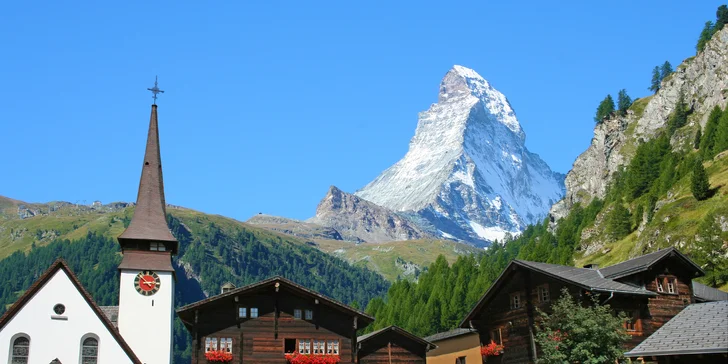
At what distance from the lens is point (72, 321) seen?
5175 centimetres

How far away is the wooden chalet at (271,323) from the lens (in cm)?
5316

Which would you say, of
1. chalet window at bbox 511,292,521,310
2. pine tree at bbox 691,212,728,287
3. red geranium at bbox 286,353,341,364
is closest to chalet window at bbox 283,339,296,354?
red geranium at bbox 286,353,341,364

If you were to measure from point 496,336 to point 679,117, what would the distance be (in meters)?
144

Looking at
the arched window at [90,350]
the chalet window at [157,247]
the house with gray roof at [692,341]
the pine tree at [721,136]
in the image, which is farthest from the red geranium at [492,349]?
the pine tree at [721,136]

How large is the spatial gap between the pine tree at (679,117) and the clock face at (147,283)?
151018 mm

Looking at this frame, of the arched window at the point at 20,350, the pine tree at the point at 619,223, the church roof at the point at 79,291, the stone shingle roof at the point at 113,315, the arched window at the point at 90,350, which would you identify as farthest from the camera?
the pine tree at the point at 619,223

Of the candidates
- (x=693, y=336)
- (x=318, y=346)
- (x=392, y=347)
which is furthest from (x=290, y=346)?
(x=693, y=336)

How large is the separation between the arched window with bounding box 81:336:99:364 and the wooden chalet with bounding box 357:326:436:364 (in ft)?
54.6

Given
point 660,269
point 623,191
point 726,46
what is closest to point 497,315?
point 660,269

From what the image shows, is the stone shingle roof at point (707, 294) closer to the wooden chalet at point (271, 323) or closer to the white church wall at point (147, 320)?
the wooden chalet at point (271, 323)

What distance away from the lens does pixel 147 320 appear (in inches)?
2260

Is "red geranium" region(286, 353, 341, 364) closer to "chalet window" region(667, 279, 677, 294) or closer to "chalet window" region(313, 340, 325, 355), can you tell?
"chalet window" region(313, 340, 325, 355)

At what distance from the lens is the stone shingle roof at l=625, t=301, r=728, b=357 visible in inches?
1458

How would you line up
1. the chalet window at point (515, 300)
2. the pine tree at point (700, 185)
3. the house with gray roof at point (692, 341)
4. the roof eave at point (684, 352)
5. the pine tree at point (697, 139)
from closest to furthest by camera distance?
the roof eave at point (684, 352) → the house with gray roof at point (692, 341) → the chalet window at point (515, 300) → the pine tree at point (700, 185) → the pine tree at point (697, 139)
